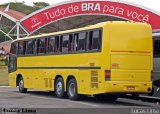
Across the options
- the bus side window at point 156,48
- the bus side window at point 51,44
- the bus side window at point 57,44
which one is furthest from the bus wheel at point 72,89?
the bus side window at point 156,48

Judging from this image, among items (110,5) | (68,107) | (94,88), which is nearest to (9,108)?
(68,107)

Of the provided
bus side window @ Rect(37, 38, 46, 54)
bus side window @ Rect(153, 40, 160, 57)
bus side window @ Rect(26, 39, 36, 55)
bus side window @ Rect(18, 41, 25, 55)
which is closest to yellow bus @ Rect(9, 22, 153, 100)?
bus side window @ Rect(153, 40, 160, 57)

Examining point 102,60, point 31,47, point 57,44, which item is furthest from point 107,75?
point 31,47

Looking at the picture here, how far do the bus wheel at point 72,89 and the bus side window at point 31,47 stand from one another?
434 cm

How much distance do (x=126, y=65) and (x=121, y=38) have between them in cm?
108

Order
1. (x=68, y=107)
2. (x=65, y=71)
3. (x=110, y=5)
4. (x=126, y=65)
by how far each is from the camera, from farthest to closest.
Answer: (x=110, y=5), (x=65, y=71), (x=126, y=65), (x=68, y=107)

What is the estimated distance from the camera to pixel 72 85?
23.0 metres

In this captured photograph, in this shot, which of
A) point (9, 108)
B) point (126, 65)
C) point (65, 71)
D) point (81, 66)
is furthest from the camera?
point (65, 71)

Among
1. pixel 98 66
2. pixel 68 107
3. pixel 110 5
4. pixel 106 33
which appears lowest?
pixel 68 107

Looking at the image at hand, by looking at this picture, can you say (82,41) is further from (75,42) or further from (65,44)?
(65,44)

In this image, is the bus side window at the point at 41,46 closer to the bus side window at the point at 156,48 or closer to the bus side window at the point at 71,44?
the bus side window at the point at 71,44

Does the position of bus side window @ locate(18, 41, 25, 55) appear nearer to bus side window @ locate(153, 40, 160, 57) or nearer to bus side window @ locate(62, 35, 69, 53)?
bus side window @ locate(62, 35, 69, 53)

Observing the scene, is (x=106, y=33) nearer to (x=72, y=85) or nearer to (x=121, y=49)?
(x=121, y=49)

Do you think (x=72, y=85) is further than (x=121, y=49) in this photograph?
Yes
